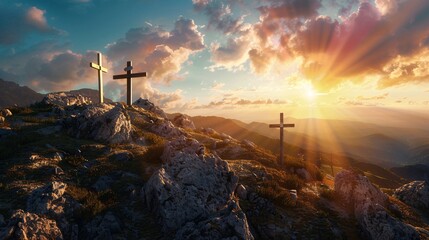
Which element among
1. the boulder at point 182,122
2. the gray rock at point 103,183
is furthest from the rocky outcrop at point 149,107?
the gray rock at point 103,183

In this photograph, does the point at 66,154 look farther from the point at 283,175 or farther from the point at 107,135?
the point at 283,175

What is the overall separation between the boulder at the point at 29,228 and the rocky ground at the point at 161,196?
39 mm

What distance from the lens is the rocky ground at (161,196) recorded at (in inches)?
550

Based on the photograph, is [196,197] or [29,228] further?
[196,197]

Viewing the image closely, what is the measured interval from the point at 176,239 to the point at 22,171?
1099cm

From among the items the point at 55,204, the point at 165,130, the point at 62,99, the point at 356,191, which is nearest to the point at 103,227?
the point at 55,204

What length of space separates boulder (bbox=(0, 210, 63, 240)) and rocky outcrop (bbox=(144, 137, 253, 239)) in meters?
4.60

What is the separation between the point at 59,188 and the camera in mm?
15492

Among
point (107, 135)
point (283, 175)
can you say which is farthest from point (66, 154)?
point (283, 175)

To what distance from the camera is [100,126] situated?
27.3 m

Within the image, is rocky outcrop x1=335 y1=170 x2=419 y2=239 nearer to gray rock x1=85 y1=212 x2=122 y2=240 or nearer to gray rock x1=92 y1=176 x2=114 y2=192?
gray rock x1=85 y1=212 x2=122 y2=240

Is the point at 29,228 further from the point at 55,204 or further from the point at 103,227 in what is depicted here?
the point at 103,227

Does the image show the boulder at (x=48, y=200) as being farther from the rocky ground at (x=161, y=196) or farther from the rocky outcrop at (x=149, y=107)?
the rocky outcrop at (x=149, y=107)

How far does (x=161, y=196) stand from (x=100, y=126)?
14429 millimetres
